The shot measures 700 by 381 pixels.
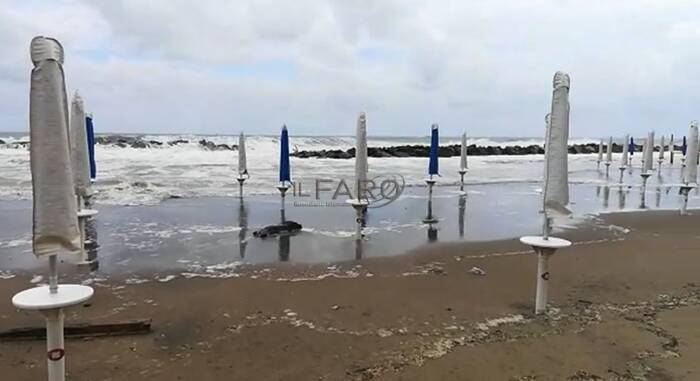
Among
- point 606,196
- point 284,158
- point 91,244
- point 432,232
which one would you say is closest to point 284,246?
point 432,232

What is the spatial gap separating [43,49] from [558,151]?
Result: 4674mm

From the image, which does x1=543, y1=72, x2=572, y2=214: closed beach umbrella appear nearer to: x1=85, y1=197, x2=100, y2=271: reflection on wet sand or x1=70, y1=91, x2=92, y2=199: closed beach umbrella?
x1=70, y1=91, x2=92, y2=199: closed beach umbrella

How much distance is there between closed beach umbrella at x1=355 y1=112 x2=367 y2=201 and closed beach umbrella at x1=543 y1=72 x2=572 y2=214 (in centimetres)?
415

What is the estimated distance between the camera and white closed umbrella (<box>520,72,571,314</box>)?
540 cm

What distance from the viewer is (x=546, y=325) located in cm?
536

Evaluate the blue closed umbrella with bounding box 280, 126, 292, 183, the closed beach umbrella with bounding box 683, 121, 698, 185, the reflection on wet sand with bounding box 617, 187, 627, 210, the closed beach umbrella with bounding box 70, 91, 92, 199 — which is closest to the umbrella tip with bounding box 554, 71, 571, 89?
the closed beach umbrella with bounding box 70, 91, 92, 199

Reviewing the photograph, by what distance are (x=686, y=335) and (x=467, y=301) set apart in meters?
2.20

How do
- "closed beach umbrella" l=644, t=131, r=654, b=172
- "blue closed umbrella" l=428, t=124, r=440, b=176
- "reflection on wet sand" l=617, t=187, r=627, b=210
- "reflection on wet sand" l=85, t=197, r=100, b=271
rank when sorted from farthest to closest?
1. "closed beach umbrella" l=644, t=131, r=654, b=172
2. "reflection on wet sand" l=617, t=187, r=627, b=210
3. "blue closed umbrella" l=428, t=124, r=440, b=176
4. "reflection on wet sand" l=85, t=197, r=100, b=271

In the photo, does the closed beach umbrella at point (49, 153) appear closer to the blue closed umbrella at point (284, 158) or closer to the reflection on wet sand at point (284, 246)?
the reflection on wet sand at point (284, 246)

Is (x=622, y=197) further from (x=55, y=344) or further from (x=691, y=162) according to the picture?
(x=55, y=344)

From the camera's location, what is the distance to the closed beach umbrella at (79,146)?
23.2ft

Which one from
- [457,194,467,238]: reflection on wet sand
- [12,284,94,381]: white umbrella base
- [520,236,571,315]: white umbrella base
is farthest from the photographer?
[457,194,467,238]: reflection on wet sand

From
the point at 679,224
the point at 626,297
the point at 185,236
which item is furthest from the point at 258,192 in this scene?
the point at 626,297

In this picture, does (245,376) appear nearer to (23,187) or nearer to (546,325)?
(546,325)
